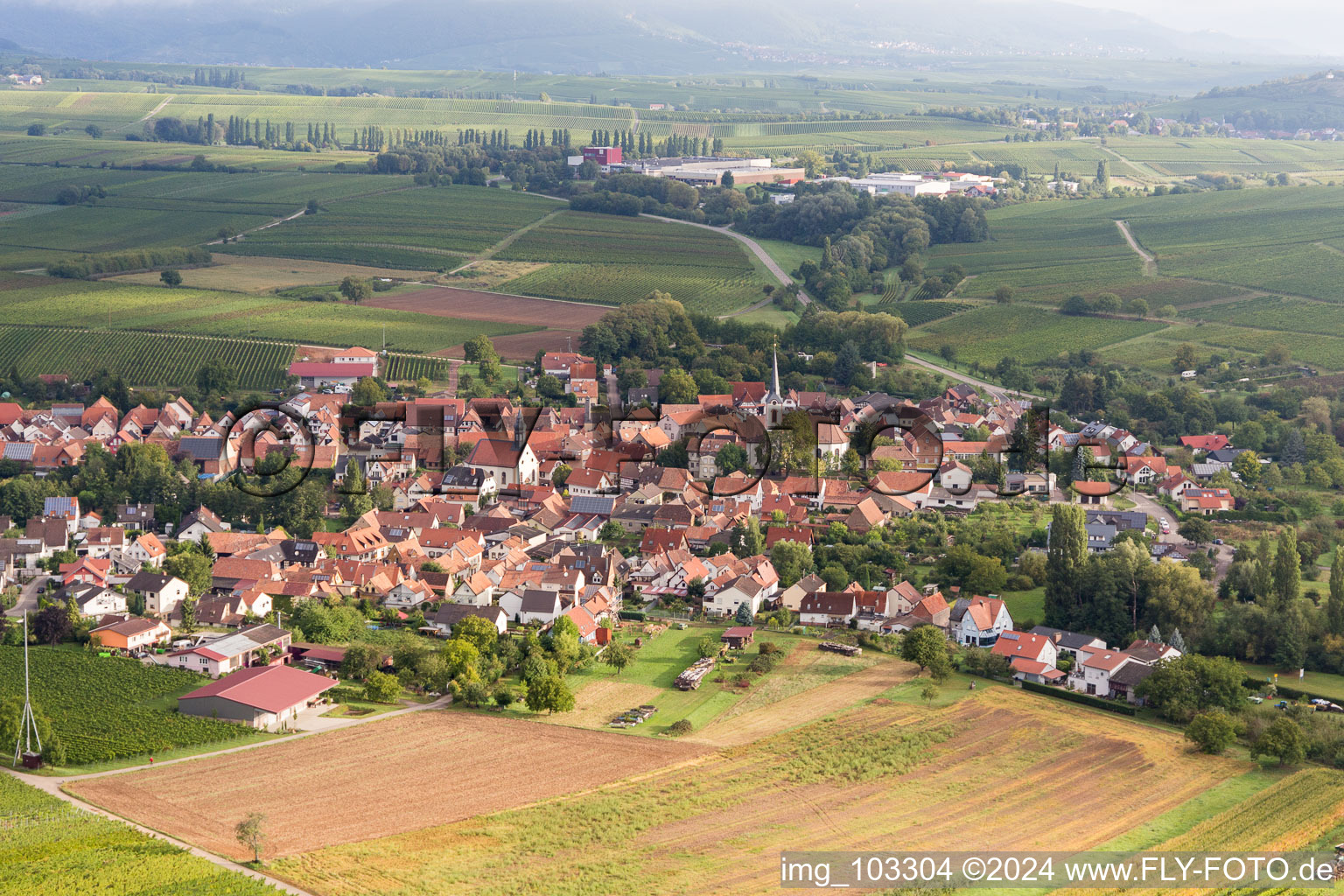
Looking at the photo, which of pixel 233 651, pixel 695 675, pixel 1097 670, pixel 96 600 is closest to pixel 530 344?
pixel 96 600

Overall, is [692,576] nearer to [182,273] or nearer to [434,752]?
[434,752]

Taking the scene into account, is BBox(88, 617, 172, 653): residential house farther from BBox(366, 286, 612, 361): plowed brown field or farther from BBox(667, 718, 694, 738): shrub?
BBox(366, 286, 612, 361): plowed brown field

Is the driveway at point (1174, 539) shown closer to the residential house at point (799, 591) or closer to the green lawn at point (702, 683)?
the residential house at point (799, 591)

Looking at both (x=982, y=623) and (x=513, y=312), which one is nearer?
(x=982, y=623)

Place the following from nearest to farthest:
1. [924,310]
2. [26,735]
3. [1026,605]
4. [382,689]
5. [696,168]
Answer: [26,735]
[382,689]
[1026,605]
[924,310]
[696,168]

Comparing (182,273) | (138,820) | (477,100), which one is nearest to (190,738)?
(138,820)

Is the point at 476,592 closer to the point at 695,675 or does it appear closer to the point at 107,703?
the point at 695,675
